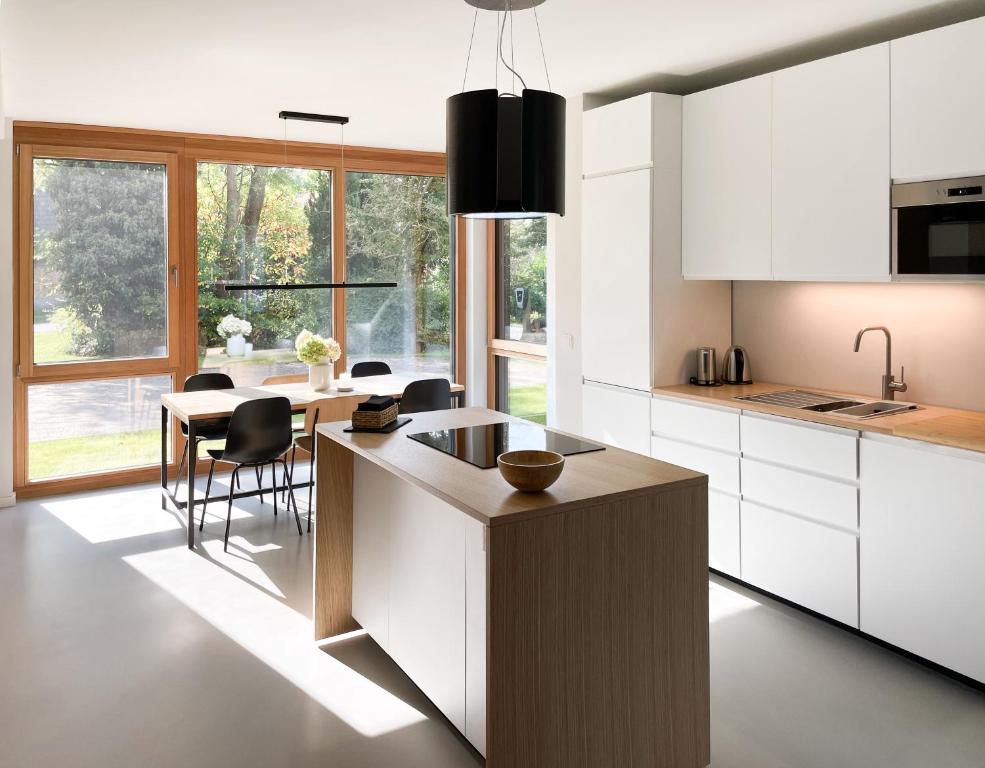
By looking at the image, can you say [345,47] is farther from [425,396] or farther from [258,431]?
[425,396]

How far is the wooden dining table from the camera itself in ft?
15.2

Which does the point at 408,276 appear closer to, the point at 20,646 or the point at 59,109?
the point at 59,109

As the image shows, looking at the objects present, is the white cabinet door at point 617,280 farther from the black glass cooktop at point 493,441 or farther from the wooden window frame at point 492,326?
the wooden window frame at point 492,326

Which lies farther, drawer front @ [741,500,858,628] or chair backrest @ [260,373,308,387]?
chair backrest @ [260,373,308,387]

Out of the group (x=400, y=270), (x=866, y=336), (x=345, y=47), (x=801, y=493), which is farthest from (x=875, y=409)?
(x=400, y=270)

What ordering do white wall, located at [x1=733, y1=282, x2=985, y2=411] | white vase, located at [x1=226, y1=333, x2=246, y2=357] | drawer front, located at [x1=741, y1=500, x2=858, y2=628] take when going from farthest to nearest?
white vase, located at [x1=226, y1=333, x2=246, y2=357]
white wall, located at [x1=733, y1=282, x2=985, y2=411]
drawer front, located at [x1=741, y1=500, x2=858, y2=628]

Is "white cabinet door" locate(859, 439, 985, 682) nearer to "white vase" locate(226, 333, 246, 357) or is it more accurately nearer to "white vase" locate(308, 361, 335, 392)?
"white vase" locate(308, 361, 335, 392)

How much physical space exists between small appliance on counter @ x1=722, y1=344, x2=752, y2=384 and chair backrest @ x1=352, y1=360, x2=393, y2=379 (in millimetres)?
2758

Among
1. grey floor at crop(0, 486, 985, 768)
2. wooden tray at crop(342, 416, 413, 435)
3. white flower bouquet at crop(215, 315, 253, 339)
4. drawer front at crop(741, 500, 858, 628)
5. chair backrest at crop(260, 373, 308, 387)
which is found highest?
white flower bouquet at crop(215, 315, 253, 339)

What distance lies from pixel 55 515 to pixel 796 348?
469cm

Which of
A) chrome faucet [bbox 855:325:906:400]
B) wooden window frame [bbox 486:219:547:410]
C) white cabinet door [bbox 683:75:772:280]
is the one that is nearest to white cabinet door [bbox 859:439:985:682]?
chrome faucet [bbox 855:325:906:400]

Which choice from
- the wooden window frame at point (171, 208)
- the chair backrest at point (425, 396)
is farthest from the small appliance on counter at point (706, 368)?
the wooden window frame at point (171, 208)

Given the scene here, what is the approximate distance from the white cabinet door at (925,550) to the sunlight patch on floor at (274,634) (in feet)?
6.30

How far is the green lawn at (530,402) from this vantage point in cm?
668
